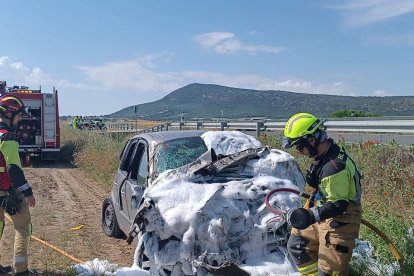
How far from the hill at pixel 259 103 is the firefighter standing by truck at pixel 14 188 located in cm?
762

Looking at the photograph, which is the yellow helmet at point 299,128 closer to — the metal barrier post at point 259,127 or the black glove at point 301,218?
the black glove at point 301,218

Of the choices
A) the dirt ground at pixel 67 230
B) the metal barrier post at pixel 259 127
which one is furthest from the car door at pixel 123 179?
the metal barrier post at pixel 259 127

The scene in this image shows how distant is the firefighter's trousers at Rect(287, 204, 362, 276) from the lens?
353cm

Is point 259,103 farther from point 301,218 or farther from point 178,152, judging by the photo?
point 301,218

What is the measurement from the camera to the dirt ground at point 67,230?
589 cm

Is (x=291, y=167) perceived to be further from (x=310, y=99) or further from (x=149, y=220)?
(x=310, y=99)

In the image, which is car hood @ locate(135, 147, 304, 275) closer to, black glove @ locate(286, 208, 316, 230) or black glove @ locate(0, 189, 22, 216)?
black glove @ locate(286, 208, 316, 230)

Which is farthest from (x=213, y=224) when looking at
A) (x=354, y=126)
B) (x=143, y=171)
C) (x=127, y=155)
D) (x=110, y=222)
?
(x=354, y=126)

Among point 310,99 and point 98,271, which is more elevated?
point 310,99

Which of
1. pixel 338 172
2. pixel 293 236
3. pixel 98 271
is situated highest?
pixel 338 172

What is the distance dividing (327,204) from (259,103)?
210 feet

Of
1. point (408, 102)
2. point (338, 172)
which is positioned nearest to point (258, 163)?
point (338, 172)

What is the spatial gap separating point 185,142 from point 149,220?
1883 millimetres

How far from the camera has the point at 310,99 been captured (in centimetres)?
4950
